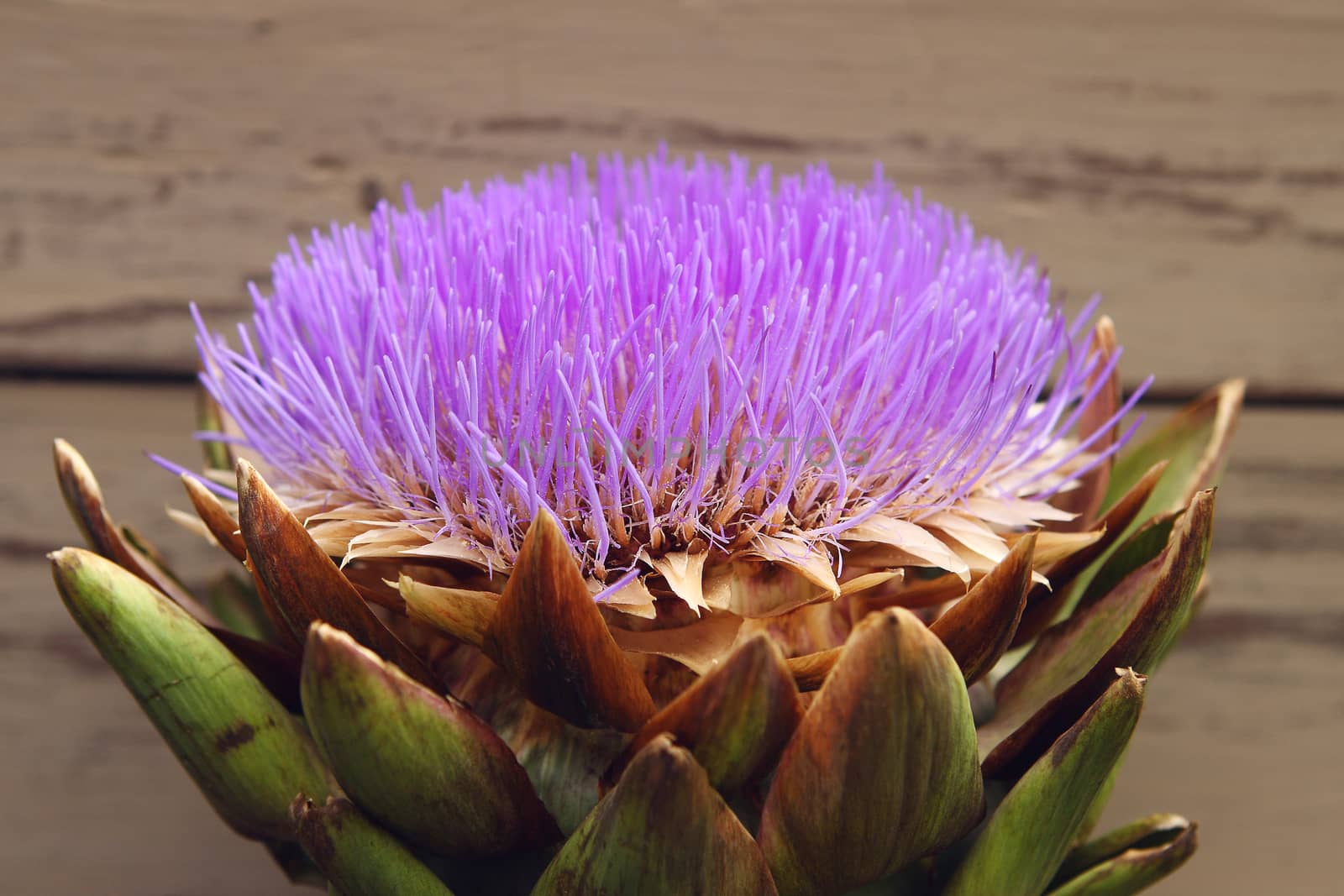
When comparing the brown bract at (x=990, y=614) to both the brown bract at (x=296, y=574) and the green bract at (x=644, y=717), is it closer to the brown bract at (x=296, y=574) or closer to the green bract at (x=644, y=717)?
the green bract at (x=644, y=717)

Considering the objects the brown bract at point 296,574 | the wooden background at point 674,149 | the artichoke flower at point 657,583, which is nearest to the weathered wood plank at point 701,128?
the wooden background at point 674,149

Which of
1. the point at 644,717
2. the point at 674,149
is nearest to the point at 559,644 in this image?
the point at 644,717

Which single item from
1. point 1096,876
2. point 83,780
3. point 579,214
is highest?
point 579,214

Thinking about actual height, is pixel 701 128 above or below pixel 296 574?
Result: above

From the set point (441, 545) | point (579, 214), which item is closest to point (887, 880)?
point (441, 545)

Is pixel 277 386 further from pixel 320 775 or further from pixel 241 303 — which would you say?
pixel 241 303

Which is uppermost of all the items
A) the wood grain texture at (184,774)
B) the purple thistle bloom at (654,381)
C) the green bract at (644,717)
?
the purple thistle bloom at (654,381)

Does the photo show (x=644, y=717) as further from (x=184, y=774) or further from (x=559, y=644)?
(x=184, y=774)
